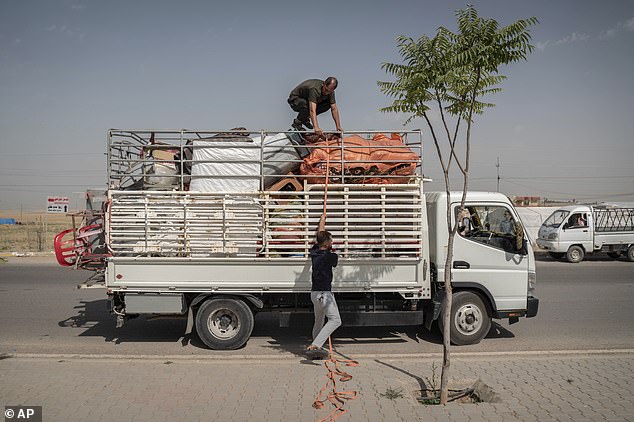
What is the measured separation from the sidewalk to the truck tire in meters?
0.59

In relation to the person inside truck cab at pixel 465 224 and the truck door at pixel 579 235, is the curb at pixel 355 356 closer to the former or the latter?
the person inside truck cab at pixel 465 224

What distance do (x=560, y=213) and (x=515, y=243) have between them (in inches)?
582

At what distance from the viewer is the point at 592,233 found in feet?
62.7

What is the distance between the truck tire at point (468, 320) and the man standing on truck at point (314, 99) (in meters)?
3.14

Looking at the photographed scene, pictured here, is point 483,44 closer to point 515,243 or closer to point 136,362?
point 515,243

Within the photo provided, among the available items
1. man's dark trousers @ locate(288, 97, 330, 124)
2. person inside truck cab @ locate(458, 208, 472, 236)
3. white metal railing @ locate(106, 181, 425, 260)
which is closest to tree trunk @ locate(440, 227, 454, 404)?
white metal railing @ locate(106, 181, 425, 260)

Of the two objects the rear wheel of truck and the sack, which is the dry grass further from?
the rear wheel of truck

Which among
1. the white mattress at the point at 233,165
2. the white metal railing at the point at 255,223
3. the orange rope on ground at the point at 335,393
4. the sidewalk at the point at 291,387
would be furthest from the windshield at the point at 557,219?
the orange rope on ground at the point at 335,393

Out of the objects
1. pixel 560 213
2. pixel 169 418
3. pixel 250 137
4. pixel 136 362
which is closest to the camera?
pixel 169 418

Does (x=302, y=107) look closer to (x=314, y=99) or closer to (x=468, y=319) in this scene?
(x=314, y=99)

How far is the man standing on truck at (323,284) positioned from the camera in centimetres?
646

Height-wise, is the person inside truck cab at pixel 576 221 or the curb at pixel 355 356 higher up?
the person inside truck cab at pixel 576 221

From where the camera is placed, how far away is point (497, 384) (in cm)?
554

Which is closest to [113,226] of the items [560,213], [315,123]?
[315,123]
